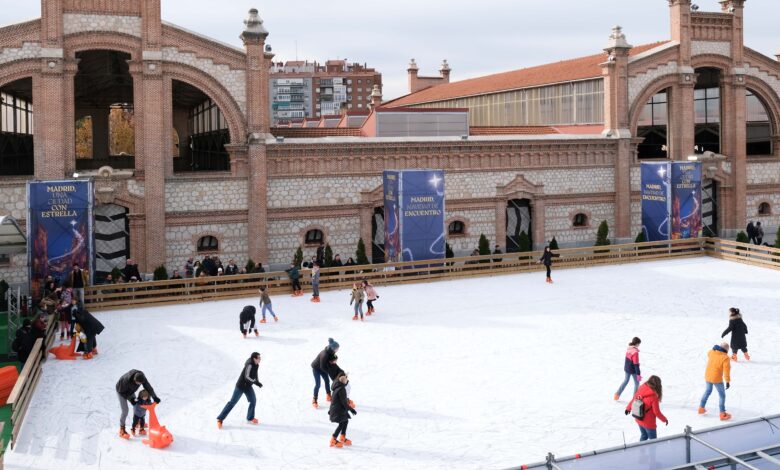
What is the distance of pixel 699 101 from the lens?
41312mm

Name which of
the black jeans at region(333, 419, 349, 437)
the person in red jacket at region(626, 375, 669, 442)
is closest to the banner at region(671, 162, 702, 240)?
the person in red jacket at region(626, 375, 669, 442)

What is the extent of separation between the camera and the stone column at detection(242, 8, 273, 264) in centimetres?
3053

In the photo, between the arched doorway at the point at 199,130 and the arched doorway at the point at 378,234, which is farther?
the arched doorway at the point at 199,130

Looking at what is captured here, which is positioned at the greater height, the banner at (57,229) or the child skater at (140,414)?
the banner at (57,229)

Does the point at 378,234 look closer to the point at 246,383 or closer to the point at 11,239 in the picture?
the point at 11,239

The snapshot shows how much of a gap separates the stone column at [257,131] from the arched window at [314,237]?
75.5 inches

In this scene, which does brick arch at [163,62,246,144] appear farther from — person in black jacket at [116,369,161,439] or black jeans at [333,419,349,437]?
black jeans at [333,419,349,437]

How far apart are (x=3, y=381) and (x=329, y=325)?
861cm

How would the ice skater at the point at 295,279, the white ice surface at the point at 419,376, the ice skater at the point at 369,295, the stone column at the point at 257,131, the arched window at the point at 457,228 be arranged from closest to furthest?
the white ice surface at the point at 419,376
the ice skater at the point at 369,295
the ice skater at the point at 295,279
the stone column at the point at 257,131
the arched window at the point at 457,228

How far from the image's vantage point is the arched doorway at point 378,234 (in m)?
33.8

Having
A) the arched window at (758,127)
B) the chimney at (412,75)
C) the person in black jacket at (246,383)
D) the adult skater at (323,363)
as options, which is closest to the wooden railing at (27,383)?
the person in black jacket at (246,383)

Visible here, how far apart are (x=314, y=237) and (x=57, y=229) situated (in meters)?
10.4

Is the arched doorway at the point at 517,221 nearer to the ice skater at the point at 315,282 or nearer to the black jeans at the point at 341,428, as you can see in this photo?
the ice skater at the point at 315,282

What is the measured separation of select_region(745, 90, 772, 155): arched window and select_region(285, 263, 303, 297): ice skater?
26869 millimetres
